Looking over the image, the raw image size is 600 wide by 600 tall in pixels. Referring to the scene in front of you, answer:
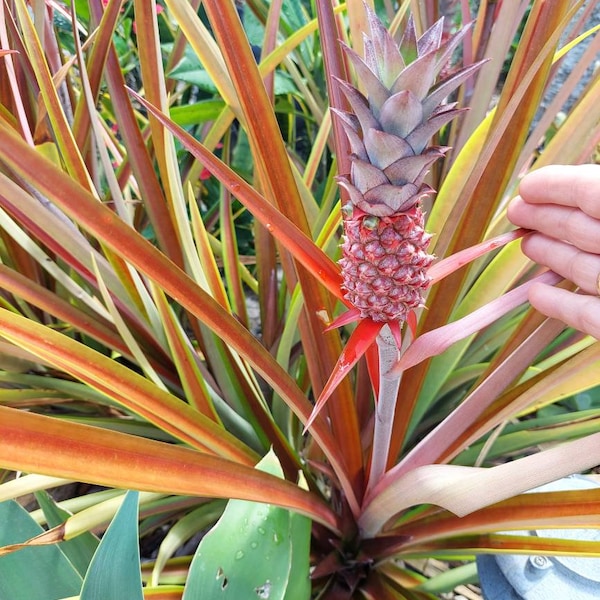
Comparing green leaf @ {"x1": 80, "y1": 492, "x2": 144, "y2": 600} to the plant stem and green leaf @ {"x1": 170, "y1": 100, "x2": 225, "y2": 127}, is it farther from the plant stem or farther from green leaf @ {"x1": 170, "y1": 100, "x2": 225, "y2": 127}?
green leaf @ {"x1": 170, "y1": 100, "x2": 225, "y2": 127}

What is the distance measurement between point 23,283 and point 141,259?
0.26 meters

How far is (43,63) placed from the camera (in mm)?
565

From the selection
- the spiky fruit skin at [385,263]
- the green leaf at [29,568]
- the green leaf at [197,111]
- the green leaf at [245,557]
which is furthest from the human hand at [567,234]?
the green leaf at [197,111]

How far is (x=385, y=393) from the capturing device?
46cm

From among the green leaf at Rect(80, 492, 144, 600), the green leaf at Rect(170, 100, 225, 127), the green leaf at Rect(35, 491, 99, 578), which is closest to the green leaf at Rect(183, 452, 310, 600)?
the green leaf at Rect(80, 492, 144, 600)

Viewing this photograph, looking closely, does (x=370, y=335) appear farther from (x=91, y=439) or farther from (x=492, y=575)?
(x=492, y=575)

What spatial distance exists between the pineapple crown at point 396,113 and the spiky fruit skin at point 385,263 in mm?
19

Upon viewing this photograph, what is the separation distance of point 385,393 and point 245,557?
20 centimetres

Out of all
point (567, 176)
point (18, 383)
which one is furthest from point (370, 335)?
point (18, 383)

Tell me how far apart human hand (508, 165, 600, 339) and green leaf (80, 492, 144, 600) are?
0.40 meters

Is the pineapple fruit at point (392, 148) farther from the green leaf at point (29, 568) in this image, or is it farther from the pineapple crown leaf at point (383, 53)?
the green leaf at point (29, 568)

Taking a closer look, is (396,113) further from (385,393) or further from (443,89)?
(385,393)

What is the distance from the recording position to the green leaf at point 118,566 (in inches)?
15.4

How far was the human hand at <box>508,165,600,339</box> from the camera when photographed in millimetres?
405
